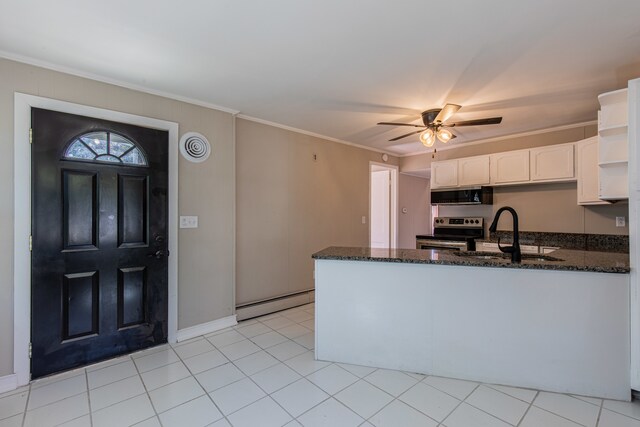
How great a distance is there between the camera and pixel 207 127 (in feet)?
10.2

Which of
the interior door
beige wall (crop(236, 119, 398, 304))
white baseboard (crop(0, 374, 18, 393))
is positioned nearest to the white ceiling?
beige wall (crop(236, 119, 398, 304))

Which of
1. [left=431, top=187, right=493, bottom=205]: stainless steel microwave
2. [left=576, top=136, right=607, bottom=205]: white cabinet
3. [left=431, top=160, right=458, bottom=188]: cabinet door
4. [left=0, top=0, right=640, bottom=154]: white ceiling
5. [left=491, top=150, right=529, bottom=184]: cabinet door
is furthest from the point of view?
[left=431, top=160, right=458, bottom=188]: cabinet door

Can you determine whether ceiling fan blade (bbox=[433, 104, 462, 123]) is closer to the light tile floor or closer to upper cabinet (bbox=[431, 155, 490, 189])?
Answer: upper cabinet (bbox=[431, 155, 490, 189])

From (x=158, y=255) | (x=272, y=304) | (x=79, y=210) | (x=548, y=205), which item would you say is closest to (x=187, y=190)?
(x=158, y=255)

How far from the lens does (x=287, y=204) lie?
154 inches

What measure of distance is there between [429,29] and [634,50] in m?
1.56

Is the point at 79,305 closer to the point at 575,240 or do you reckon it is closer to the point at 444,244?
the point at 444,244

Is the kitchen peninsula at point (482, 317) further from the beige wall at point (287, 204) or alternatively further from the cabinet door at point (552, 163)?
the cabinet door at point (552, 163)

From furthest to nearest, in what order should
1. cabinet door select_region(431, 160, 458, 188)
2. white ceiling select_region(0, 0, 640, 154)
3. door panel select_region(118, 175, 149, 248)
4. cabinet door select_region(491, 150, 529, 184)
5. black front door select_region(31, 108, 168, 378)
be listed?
cabinet door select_region(431, 160, 458, 188)
cabinet door select_region(491, 150, 529, 184)
door panel select_region(118, 175, 149, 248)
black front door select_region(31, 108, 168, 378)
white ceiling select_region(0, 0, 640, 154)

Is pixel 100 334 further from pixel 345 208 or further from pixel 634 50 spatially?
pixel 634 50

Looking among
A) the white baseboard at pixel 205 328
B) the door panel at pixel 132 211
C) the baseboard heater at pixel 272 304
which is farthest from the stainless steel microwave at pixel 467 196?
the door panel at pixel 132 211

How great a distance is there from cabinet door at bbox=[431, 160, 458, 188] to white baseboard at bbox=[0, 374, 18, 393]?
5226mm

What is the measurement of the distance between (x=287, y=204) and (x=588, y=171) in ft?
11.9

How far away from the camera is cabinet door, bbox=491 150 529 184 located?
3838 millimetres
